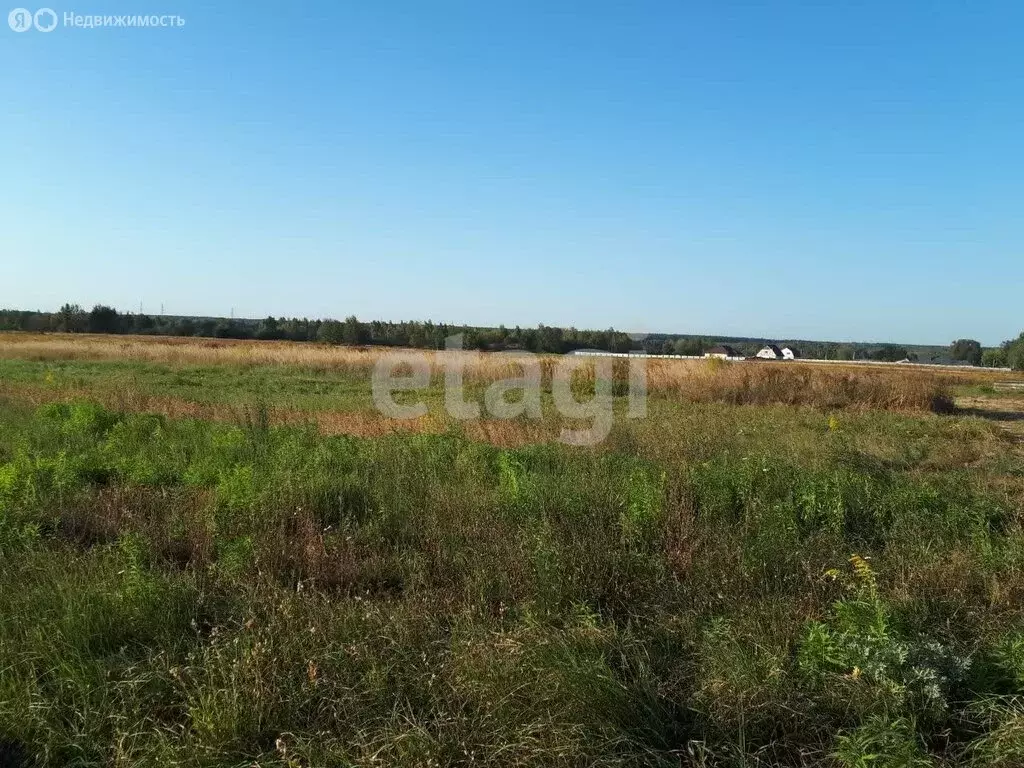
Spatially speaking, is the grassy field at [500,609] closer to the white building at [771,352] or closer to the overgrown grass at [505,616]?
the overgrown grass at [505,616]

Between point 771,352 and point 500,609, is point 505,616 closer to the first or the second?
point 500,609

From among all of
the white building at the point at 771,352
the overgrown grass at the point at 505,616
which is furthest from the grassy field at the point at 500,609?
the white building at the point at 771,352

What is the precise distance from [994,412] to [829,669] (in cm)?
2334

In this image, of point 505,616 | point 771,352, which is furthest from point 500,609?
point 771,352

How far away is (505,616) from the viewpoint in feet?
12.5

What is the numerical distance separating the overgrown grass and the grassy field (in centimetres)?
2

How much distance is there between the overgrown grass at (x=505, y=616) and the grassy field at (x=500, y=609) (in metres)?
0.02

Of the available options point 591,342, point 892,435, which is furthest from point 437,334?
point 892,435

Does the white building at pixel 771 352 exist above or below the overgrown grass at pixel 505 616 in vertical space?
above

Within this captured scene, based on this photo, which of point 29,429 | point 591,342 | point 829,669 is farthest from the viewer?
point 591,342

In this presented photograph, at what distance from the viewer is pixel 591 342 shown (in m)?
55.2

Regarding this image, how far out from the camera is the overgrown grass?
2.72 metres

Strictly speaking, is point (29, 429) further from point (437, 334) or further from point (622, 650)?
point (437, 334)

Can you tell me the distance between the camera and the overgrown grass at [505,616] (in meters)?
2.72
